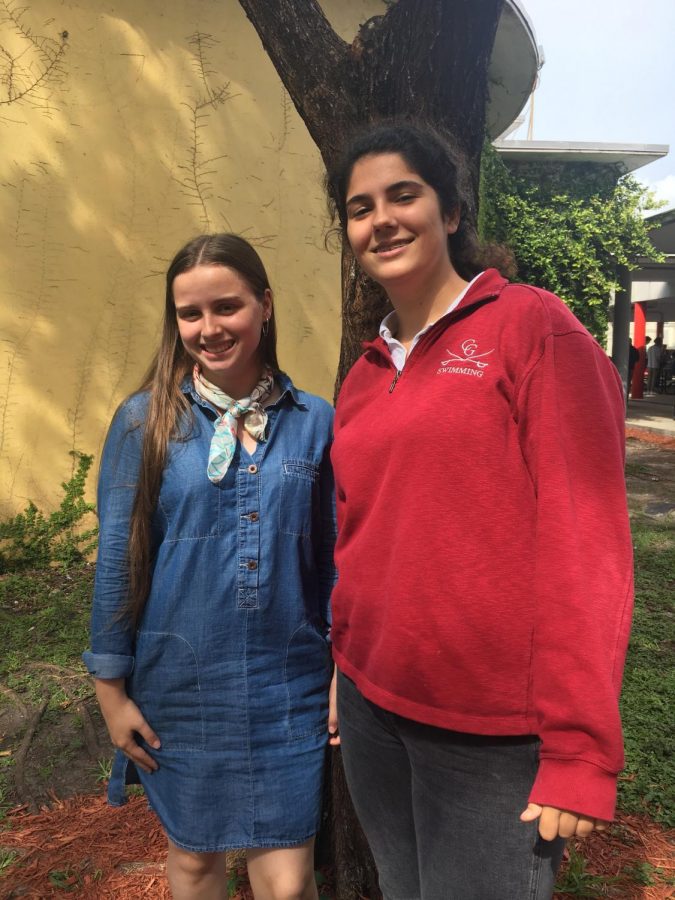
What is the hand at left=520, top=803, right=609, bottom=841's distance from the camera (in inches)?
47.5

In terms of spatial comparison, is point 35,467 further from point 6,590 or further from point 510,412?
point 510,412

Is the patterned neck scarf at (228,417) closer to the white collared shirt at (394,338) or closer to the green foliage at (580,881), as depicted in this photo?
the white collared shirt at (394,338)

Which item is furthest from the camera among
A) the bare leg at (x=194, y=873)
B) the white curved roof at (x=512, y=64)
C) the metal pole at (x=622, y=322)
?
the metal pole at (x=622, y=322)

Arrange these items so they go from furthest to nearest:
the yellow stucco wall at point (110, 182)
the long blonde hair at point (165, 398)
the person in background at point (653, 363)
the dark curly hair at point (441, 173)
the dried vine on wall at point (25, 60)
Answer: the person in background at point (653, 363)
the yellow stucco wall at point (110, 182)
the dried vine on wall at point (25, 60)
the long blonde hair at point (165, 398)
the dark curly hair at point (441, 173)

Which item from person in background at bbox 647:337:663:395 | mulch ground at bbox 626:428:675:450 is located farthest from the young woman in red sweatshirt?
person in background at bbox 647:337:663:395

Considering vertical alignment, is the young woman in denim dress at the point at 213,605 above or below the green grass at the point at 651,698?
above

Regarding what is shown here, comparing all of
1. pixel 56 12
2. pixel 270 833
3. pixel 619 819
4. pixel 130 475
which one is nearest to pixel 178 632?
pixel 130 475

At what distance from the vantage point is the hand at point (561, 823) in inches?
47.5

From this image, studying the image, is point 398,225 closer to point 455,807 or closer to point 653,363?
point 455,807

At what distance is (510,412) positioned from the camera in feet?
4.42

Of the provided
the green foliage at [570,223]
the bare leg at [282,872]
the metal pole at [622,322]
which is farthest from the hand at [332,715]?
the metal pole at [622,322]

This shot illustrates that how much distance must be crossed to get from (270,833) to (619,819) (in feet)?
5.86

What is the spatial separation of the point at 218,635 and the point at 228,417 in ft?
1.89

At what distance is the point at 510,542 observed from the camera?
1.33 metres
